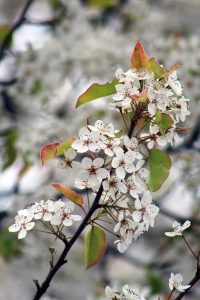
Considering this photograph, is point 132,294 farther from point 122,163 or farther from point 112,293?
point 122,163

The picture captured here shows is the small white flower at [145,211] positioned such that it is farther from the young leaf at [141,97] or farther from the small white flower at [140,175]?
the young leaf at [141,97]

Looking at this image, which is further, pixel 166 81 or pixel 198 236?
pixel 198 236

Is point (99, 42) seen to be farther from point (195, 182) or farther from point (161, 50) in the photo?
point (195, 182)

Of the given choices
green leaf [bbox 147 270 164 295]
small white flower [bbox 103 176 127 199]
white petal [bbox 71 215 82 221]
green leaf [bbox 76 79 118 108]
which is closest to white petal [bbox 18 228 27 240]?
white petal [bbox 71 215 82 221]

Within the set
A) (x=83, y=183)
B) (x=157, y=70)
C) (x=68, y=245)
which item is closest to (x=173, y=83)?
(x=157, y=70)

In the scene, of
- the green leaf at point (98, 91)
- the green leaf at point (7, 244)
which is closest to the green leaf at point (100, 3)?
the green leaf at point (7, 244)

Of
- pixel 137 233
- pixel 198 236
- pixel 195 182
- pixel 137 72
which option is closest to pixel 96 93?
pixel 137 72
